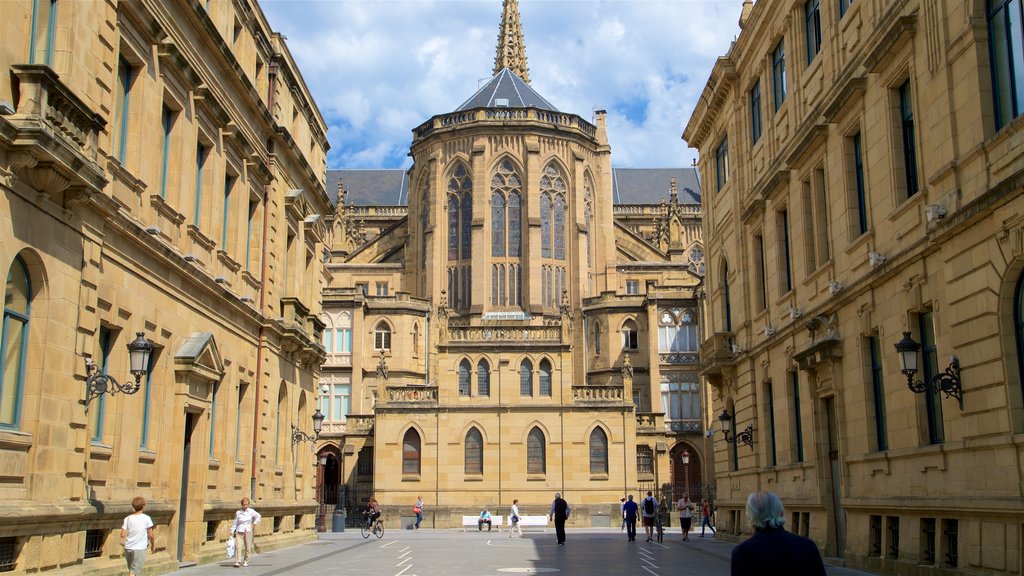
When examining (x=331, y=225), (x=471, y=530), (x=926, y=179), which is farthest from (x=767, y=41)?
(x=331, y=225)

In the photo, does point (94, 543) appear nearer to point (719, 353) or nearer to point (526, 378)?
point (719, 353)

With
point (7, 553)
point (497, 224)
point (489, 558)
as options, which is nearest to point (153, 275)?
point (7, 553)

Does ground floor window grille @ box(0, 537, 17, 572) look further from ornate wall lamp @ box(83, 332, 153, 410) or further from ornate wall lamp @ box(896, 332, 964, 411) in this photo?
ornate wall lamp @ box(896, 332, 964, 411)

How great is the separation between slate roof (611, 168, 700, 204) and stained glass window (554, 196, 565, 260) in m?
18.1

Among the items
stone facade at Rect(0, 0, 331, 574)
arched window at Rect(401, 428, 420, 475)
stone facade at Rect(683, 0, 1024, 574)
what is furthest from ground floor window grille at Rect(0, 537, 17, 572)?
Result: arched window at Rect(401, 428, 420, 475)

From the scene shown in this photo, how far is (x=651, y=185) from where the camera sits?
3632 inches

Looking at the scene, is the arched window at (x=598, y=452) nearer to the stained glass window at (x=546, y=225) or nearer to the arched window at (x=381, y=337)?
the arched window at (x=381, y=337)

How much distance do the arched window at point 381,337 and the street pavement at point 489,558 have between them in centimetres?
2911

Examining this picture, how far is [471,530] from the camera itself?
46.5 meters

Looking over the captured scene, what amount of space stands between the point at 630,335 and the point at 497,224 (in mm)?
12794

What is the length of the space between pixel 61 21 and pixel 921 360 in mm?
14758

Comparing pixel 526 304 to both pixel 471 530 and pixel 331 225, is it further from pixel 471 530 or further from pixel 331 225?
pixel 471 530

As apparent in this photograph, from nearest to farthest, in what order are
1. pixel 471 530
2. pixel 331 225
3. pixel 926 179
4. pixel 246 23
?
pixel 926 179 < pixel 246 23 < pixel 471 530 < pixel 331 225

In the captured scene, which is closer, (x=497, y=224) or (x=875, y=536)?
(x=875, y=536)
